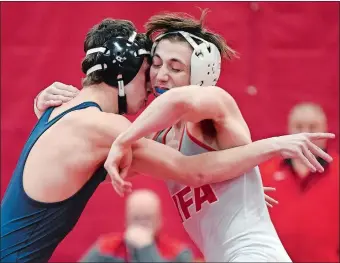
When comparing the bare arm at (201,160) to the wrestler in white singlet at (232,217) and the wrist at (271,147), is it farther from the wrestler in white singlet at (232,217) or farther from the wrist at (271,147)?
the wrestler in white singlet at (232,217)

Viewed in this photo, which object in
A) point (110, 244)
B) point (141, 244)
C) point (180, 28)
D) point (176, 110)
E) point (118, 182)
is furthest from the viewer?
point (110, 244)

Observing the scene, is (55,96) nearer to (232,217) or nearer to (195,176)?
(195,176)

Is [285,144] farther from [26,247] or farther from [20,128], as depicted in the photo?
[20,128]

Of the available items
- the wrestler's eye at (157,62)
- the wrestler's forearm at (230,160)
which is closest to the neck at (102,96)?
the wrestler's eye at (157,62)

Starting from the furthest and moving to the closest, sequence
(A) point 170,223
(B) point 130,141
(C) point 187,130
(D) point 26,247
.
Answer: (A) point 170,223 → (C) point 187,130 → (D) point 26,247 → (B) point 130,141

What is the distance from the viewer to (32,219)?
398cm

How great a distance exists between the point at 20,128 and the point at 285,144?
13.4ft

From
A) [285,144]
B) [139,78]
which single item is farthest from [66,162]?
[285,144]

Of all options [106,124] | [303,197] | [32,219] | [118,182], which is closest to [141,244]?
[303,197]

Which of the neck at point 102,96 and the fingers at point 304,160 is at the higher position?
the neck at point 102,96

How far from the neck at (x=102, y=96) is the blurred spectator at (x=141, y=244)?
2.15 metres

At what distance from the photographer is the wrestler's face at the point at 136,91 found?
4.23 meters

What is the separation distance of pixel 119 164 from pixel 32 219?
0.52 metres

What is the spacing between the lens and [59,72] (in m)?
7.64
